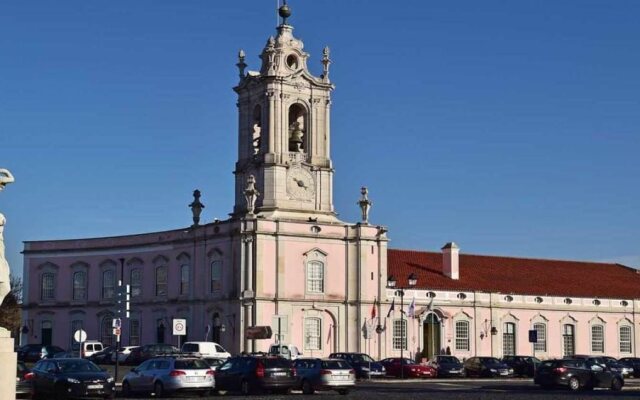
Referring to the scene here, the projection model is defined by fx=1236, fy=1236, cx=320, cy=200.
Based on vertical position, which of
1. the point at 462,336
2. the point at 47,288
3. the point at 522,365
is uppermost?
the point at 47,288

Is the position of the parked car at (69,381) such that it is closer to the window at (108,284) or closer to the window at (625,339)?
the window at (108,284)

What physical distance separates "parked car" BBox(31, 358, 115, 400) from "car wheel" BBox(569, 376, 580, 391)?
1839 cm

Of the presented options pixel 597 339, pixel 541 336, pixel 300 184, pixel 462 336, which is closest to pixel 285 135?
pixel 300 184

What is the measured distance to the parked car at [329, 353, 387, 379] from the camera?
184ft

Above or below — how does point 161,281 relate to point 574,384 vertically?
above

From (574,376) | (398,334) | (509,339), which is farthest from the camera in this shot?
(509,339)

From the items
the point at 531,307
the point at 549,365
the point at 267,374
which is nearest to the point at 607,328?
the point at 531,307

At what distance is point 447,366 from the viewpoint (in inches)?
2360

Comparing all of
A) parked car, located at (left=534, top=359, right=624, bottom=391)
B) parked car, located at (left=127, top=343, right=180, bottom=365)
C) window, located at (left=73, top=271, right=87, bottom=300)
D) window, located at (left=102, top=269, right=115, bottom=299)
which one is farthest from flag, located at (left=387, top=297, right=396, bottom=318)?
parked car, located at (left=534, top=359, right=624, bottom=391)

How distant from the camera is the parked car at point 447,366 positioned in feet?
195

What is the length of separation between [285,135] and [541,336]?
21404 mm

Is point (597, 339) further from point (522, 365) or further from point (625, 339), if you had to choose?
point (522, 365)

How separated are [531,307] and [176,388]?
41.2 m

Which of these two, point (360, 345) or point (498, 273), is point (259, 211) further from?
point (498, 273)
